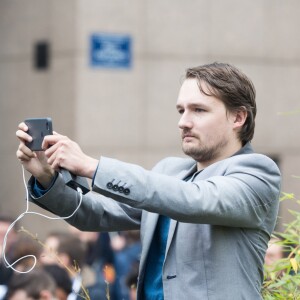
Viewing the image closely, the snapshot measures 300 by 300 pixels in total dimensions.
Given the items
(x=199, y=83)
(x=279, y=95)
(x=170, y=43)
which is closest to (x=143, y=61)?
(x=170, y=43)

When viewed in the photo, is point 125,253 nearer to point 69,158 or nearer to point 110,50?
point 110,50

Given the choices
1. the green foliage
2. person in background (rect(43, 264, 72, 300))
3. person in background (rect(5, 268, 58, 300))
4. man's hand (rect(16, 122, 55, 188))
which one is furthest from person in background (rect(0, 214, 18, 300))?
man's hand (rect(16, 122, 55, 188))

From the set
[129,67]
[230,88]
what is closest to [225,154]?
[230,88]

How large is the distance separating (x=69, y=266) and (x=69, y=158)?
478 cm

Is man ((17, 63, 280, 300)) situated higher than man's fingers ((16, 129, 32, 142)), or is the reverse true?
man's fingers ((16, 129, 32, 142))

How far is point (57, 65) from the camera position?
1383cm

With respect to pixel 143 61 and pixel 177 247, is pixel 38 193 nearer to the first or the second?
pixel 177 247

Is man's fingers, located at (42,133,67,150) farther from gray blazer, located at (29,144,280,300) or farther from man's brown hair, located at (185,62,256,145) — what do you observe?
man's brown hair, located at (185,62,256,145)

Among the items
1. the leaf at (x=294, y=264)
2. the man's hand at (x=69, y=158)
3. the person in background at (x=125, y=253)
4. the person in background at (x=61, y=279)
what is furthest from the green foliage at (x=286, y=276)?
the person in background at (x=125, y=253)

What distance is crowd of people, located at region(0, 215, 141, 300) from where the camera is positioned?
6.49 m

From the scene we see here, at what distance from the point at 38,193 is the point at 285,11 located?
1143cm

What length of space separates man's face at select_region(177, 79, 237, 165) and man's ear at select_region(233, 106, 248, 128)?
0.03 meters

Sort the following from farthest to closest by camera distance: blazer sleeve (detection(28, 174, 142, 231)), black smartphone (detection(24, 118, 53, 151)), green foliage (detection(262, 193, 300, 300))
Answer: green foliage (detection(262, 193, 300, 300)) < blazer sleeve (detection(28, 174, 142, 231)) < black smartphone (detection(24, 118, 53, 151))

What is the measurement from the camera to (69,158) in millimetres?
3463
